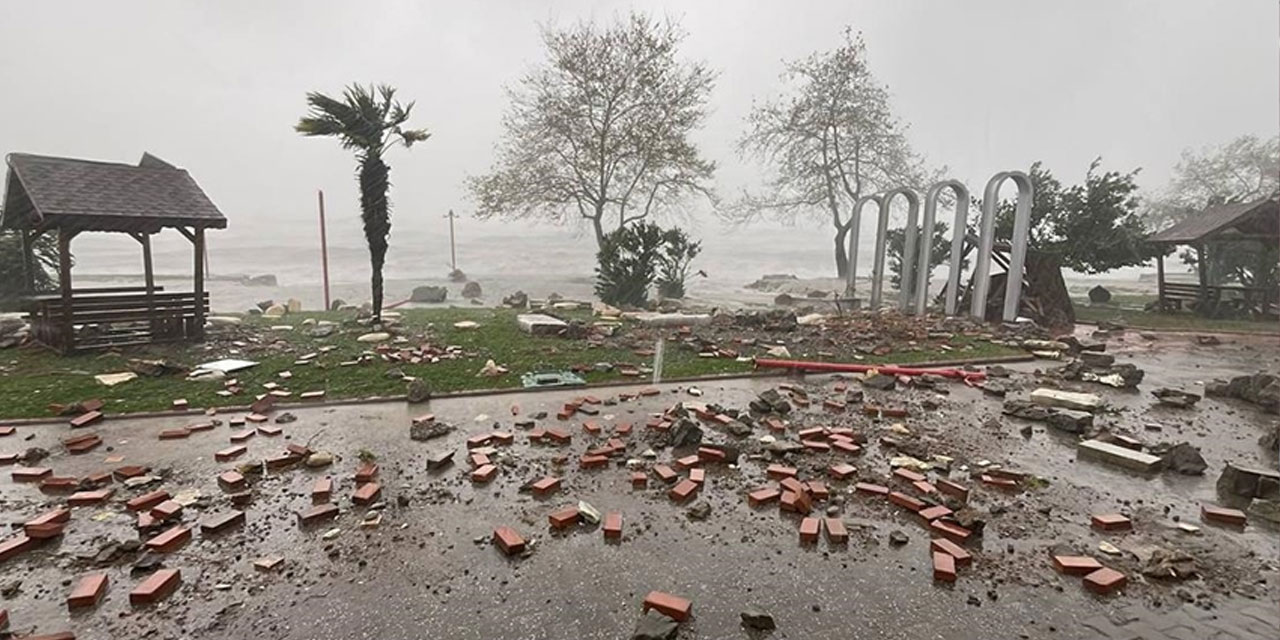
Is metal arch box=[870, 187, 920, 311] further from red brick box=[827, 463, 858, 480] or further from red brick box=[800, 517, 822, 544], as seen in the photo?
red brick box=[800, 517, 822, 544]

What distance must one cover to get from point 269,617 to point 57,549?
148 centimetres

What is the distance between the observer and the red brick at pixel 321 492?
3477 mm

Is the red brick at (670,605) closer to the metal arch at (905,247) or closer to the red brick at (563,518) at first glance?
the red brick at (563,518)

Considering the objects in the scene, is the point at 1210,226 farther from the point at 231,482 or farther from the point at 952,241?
the point at 231,482

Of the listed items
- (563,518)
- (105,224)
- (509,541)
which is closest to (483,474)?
(563,518)

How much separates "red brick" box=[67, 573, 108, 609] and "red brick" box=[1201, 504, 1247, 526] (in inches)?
215

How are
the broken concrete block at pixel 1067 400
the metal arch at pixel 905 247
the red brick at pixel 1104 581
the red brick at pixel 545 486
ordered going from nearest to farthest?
the red brick at pixel 1104 581, the red brick at pixel 545 486, the broken concrete block at pixel 1067 400, the metal arch at pixel 905 247

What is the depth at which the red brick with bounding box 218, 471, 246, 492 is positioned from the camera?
3637 millimetres

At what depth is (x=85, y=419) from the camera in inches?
194

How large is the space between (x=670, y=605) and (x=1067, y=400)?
4934 millimetres

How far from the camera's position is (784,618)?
241 centimetres

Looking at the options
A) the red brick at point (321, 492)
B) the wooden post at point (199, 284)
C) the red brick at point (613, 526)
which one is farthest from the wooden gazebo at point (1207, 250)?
the wooden post at point (199, 284)

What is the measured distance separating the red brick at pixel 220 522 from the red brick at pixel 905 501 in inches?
145

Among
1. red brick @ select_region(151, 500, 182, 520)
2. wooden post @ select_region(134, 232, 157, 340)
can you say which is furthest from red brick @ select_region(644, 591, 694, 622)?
wooden post @ select_region(134, 232, 157, 340)
